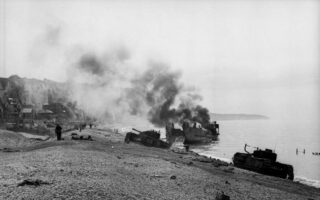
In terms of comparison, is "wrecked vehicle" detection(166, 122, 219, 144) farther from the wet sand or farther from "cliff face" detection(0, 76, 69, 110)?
"cliff face" detection(0, 76, 69, 110)

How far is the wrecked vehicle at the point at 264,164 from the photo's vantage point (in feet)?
114

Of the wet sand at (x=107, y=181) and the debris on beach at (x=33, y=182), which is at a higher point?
the debris on beach at (x=33, y=182)

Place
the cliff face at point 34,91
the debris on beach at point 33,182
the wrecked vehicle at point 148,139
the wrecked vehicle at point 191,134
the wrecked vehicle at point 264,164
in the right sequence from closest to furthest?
the debris on beach at point 33,182 → the wrecked vehicle at point 264,164 → the wrecked vehicle at point 148,139 → the wrecked vehicle at point 191,134 → the cliff face at point 34,91

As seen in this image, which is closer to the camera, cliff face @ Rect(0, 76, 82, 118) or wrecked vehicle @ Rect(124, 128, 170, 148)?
wrecked vehicle @ Rect(124, 128, 170, 148)

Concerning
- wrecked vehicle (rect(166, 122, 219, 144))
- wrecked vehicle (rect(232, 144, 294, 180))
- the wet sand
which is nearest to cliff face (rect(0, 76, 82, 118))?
wrecked vehicle (rect(166, 122, 219, 144))

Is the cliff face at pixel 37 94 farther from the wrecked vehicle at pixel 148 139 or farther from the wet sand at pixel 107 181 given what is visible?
the wet sand at pixel 107 181

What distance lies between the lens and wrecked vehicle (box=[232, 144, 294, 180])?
3488 cm

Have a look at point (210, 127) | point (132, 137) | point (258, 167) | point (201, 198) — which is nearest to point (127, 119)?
point (210, 127)

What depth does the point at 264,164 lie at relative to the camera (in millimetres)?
36000

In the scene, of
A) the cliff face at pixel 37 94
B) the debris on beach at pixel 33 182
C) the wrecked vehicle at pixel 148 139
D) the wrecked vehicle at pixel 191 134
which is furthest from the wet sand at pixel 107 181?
the cliff face at pixel 37 94

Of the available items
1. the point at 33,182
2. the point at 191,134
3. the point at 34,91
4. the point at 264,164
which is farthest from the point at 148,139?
the point at 34,91

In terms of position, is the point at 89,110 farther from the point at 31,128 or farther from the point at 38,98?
the point at 31,128

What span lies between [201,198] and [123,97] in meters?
153

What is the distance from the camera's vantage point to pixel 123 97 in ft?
553
